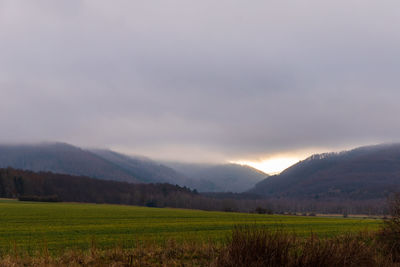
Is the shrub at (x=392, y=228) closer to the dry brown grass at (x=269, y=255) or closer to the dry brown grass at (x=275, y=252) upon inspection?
the dry brown grass at (x=269, y=255)

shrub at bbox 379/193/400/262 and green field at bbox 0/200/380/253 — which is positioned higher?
shrub at bbox 379/193/400/262

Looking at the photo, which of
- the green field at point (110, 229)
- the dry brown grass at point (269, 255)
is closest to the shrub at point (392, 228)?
the green field at point (110, 229)

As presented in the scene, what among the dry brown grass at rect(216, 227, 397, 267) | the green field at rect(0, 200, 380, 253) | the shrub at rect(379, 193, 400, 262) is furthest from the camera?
the green field at rect(0, 200, 380, 253)

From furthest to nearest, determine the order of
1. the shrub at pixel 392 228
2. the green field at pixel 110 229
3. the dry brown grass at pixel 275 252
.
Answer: the green field at pixel 110 229, the shrub at pixel 392 228, the dry brown grass at pixel 275 252

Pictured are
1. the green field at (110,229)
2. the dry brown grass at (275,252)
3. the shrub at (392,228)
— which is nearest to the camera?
the dry brown grass at (275,252)

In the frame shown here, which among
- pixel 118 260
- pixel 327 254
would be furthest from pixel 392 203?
pixel 118 260

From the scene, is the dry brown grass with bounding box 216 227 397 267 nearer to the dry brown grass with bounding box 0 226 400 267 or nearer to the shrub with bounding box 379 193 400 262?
the dry brown grass with bounding box 0 226 400 267

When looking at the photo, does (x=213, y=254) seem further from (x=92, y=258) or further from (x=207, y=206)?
(x=207, y=206)

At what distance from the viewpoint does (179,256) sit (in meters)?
17.5

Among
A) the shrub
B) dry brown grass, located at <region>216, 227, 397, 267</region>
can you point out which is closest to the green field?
dry brown grass, located at <region>216, 227, 397, 267</region>

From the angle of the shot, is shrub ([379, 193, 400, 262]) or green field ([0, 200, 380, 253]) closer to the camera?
shrub ([379, 193, 400, 262])

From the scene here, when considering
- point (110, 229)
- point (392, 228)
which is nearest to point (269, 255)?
point (392, 228)

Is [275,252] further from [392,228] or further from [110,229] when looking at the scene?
[110,229]

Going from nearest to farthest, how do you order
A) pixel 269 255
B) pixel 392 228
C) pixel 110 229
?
pixel 269 255 < pixel 392 228 < pixel 110 229
